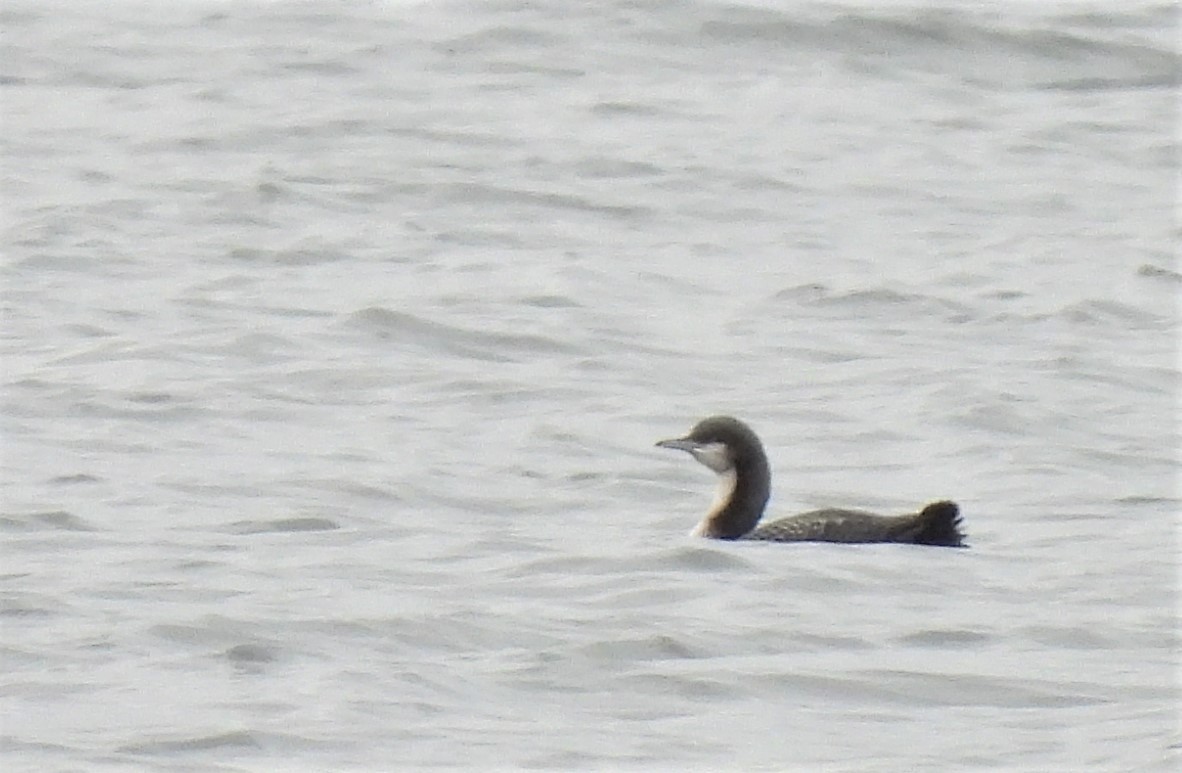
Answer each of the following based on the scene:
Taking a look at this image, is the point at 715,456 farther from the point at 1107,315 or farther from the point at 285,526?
the point at 1107,315

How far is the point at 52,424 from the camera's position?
1316 cm

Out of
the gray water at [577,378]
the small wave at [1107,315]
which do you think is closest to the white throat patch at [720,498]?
the gray water at [577,378]

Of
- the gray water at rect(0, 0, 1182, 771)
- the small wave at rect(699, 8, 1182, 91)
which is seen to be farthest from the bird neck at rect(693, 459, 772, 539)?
the small wave at rect(699, 8, 1182, 91)

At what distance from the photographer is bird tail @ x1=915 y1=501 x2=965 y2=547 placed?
11047mm

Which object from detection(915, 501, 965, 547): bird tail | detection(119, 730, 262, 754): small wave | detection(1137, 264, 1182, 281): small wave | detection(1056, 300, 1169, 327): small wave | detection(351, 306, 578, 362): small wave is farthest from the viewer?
detection(1137, 264, 1182, 281): small wave

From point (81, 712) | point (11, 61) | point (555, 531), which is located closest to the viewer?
point (81, 712)

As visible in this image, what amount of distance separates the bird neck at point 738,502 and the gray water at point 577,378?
0.72 feet

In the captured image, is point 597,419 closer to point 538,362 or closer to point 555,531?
point 538,362

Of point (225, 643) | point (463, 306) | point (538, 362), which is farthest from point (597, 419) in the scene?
point (225, 643)

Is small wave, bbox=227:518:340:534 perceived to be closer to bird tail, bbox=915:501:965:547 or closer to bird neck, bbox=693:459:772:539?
bird neck, bbox=693:459:772:539

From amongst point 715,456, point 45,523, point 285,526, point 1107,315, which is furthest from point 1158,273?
point 45,523

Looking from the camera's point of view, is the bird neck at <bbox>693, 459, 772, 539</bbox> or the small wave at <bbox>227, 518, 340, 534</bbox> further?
the bird neck at <bbox>693, 459, 772, 539</bbox>

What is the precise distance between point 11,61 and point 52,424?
878 cm

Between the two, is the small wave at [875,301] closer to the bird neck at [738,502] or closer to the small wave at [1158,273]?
the small wave at [1158,273]
